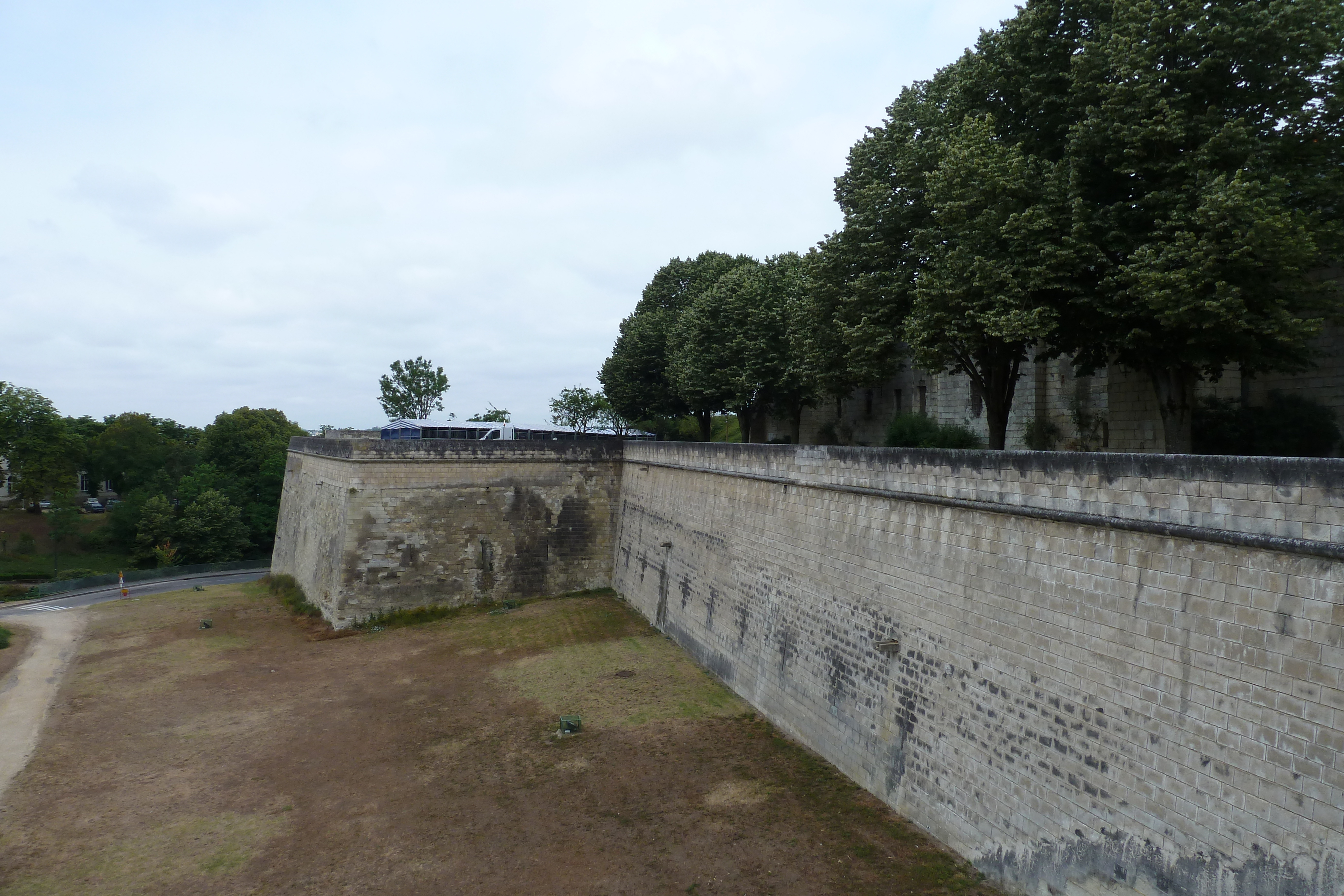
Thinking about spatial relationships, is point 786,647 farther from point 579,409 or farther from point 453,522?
point 579,409

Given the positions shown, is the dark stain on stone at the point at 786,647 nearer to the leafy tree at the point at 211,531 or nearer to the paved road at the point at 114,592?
the paved road at the point at 114,592

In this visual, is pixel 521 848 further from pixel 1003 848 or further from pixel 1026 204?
pixel 1026 204

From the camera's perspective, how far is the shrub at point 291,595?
2505 cm

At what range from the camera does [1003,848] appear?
9312 mm

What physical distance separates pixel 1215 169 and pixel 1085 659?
363 inches

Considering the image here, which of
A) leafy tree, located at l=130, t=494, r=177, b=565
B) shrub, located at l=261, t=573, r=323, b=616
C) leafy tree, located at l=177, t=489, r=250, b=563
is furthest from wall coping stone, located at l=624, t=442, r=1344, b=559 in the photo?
leafy tree, located at l=130, t=494, r=177, b=565

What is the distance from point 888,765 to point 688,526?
33.0ft

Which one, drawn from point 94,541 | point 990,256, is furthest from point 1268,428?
point 94,541

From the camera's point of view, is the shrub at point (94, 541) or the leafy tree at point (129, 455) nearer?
the shrub at point (94, 541)

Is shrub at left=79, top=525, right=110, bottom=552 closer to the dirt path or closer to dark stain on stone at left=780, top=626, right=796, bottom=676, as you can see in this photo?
the dirt path

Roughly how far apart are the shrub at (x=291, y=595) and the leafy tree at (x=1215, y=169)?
24.7m

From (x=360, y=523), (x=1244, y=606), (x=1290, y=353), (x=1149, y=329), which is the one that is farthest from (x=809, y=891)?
(x=360, y=523)

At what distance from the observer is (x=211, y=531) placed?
4372 cm

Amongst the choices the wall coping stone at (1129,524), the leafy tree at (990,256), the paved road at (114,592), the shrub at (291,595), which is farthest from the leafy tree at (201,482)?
the wall coping stone at (1129,524)
